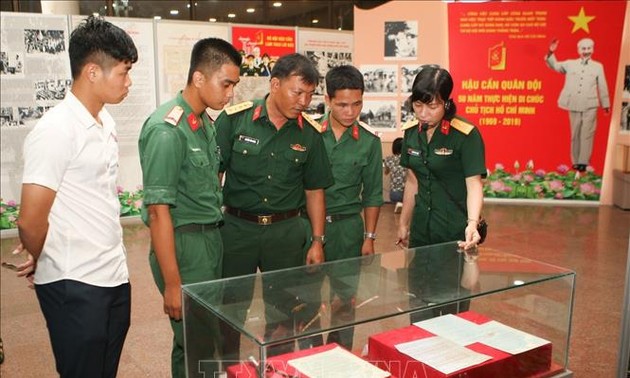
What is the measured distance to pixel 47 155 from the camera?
159cm

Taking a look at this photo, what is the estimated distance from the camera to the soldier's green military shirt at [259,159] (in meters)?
2.56

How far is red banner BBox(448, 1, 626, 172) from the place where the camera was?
745 centimetres

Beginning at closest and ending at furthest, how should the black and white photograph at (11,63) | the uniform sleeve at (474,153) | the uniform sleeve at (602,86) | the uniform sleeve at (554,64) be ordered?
the uniform sleeve at (474,153) → the black and white photograph at (11,63) → the uniform sleeve at (602,86) → the uniform sleeve at (554,64)

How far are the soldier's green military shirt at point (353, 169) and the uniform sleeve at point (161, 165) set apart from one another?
1.05m

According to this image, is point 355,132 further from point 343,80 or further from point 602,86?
point 602,86

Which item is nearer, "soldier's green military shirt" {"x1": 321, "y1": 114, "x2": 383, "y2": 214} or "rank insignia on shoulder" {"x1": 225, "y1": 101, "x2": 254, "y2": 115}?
"rank insignia on shoulder" {"x1": 225, "y1": 101, "x2": 254, "y2": 115}

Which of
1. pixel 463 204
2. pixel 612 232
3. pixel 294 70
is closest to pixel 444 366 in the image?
pixel 463 204

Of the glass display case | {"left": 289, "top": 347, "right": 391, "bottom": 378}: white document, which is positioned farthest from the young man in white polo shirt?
{"left": 289, "top": 347, "right": 391, "bottom": 378}: white document

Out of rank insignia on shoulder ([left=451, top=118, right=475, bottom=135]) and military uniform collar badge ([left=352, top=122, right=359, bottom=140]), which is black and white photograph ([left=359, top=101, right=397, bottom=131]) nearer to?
military uniform collar badge ([left=352, top=122, right=359, bottom=140])

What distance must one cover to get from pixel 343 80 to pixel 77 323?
1.61 metres

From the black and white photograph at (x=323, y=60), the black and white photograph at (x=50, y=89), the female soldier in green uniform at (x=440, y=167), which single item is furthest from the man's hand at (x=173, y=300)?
the black and white photograph at (x=323, y=60)

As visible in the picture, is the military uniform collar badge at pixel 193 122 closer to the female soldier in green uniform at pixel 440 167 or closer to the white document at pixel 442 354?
Answer: the female soldier in green uniform at pixel 440 167

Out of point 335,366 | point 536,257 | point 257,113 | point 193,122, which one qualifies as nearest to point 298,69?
point 257,113

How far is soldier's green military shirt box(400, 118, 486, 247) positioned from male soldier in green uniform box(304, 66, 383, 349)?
231 mm
